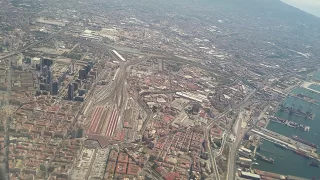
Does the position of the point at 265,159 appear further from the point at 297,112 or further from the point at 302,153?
the point at 297,112

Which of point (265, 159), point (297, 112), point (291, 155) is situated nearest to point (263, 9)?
point (297, 112)

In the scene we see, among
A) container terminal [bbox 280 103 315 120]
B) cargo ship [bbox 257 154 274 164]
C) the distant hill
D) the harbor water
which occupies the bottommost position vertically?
the harbor water

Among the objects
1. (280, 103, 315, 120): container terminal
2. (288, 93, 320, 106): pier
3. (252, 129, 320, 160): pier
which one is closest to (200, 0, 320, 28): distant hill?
(288, 93, 320, 106): pier

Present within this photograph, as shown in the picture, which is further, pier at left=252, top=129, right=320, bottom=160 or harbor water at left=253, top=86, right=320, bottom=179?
pier at left=252, top=129, right=320, bottom=160

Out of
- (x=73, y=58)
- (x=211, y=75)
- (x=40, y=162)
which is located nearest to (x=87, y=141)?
(x=40, y=162)

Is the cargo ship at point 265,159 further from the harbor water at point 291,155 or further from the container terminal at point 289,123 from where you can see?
the container terminal at point 289,123

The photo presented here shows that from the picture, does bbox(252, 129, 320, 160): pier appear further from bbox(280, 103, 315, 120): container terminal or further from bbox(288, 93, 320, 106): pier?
bbox(288, 93, 320, 106): pier

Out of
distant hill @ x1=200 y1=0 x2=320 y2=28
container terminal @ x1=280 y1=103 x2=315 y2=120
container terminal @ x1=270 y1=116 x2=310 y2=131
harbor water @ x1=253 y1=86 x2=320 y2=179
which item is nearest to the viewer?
harbor water @ x1=253 y1=86 x2=320 y2=179

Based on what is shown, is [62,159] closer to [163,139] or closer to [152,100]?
[163,139]

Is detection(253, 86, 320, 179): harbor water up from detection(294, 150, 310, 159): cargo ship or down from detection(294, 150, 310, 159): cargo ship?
down

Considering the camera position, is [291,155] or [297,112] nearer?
[291,155]

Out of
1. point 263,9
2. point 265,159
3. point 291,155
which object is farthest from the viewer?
point 263,9
